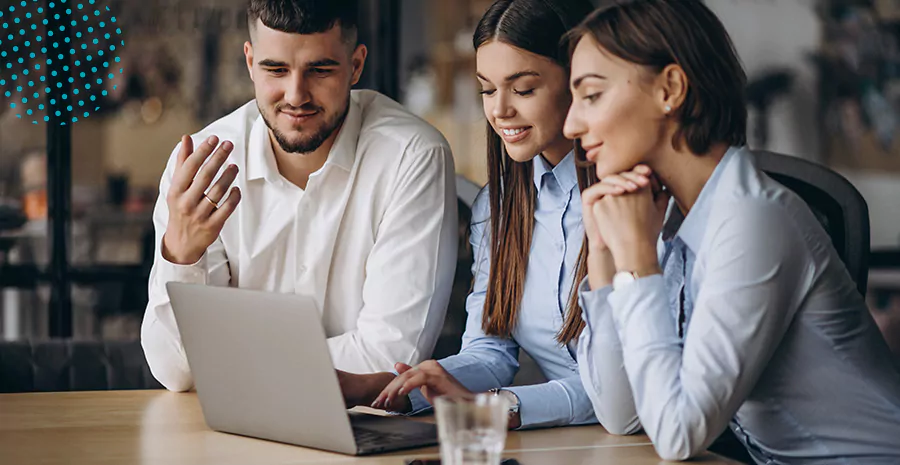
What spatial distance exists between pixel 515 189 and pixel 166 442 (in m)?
0.78

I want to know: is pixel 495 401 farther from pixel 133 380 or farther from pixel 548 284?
pixel 133 380

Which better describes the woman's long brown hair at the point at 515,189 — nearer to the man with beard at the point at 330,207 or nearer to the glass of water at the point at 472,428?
the man with beard at the point at 330,207

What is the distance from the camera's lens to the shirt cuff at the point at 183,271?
6.07ft

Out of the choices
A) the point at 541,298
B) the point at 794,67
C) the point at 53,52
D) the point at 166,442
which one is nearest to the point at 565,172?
the point at 541,298

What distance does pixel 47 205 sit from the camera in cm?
340

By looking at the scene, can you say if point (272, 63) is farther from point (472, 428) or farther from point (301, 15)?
point (472, 428)

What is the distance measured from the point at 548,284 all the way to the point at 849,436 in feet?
1.89

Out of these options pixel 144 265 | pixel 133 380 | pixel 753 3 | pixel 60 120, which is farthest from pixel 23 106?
pixel 753 3

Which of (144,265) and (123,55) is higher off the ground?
(123,55)

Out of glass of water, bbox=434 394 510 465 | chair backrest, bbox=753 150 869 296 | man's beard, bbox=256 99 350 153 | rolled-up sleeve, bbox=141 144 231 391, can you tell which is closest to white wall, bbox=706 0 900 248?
chair backrest, bbox=753 150 869 296

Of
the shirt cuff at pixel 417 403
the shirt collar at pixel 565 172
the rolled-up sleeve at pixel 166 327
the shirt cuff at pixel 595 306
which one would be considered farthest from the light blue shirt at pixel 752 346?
the rolled-up sleeve at pixel 166 327

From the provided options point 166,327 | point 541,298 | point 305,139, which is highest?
point 305,139

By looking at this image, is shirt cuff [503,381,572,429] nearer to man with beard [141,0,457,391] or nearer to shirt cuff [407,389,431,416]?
shirt cuff [407,389,431,416]

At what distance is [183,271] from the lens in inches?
72.9
